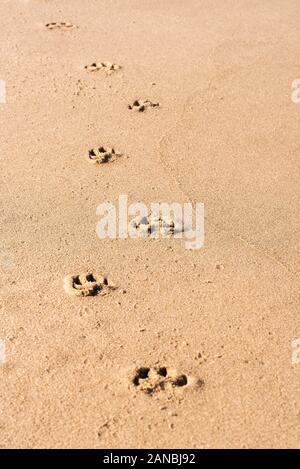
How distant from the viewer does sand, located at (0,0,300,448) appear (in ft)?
9.16

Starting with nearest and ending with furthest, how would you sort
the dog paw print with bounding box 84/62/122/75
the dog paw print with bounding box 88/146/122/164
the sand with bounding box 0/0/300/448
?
the sand with bounding box 0/0/300/448
the dog paw print with bounding box 88/146/122/164
the dog paw print with bounding box 84/62/122/75

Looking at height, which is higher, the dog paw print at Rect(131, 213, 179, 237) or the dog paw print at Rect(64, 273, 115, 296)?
the dog paw print at Rect(131, 213, 179, 237)

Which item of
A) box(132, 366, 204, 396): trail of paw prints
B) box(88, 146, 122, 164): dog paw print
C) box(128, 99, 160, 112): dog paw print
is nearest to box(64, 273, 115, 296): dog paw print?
box(132, 366, 204, 396): trail of paw prints

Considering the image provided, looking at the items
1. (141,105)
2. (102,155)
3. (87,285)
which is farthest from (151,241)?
(141,105)

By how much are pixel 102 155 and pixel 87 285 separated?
144 centimetres

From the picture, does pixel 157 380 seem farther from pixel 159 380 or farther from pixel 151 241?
pixel 151 241

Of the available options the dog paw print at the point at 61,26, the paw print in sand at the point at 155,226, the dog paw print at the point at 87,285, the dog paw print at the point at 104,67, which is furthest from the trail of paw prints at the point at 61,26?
the dog paw print at the point at 87,285

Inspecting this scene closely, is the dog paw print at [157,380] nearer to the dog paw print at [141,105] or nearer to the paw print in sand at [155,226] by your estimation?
the paw print in sand at [155,226]

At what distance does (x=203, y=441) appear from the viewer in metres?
2.66

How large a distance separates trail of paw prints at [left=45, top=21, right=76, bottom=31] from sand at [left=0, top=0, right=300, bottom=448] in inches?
1.3

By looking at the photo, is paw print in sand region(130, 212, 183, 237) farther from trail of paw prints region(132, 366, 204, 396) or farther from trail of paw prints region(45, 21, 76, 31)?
trail of paw prints region(45, 21, 76, 31)

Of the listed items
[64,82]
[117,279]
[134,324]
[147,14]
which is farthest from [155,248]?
[147,14]

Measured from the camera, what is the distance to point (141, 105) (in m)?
5.26
